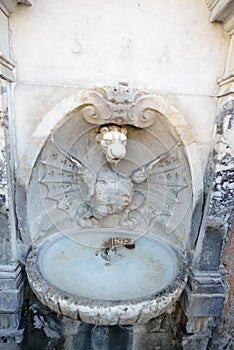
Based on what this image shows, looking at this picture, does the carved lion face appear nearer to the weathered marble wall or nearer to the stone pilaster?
the weathered marble wall

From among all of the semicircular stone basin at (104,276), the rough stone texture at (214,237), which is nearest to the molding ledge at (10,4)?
the rough stone texture at (214,237)

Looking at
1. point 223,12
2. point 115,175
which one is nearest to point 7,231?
point 115,175

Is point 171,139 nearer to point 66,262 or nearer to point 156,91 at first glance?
point 156,91

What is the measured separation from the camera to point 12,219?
1.61m

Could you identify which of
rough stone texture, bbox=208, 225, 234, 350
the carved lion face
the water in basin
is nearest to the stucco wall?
the carved lion face

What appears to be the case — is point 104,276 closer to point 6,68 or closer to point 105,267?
point 105,267

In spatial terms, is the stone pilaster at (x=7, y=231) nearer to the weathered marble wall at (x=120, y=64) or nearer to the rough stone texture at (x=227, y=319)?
the weathered marble wall at (x=120, y=64)

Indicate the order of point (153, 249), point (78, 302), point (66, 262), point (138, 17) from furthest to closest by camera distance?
point (153, 249), point (66, 262), point (138, 17), point (78, 302)

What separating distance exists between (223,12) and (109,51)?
2.04ft

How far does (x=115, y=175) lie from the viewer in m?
1.87

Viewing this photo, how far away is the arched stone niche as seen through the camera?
158cm

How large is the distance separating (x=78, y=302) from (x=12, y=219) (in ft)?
2.00

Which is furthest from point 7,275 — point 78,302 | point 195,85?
point 195,85

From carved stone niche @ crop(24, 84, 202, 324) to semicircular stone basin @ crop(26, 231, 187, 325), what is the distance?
2 cm
